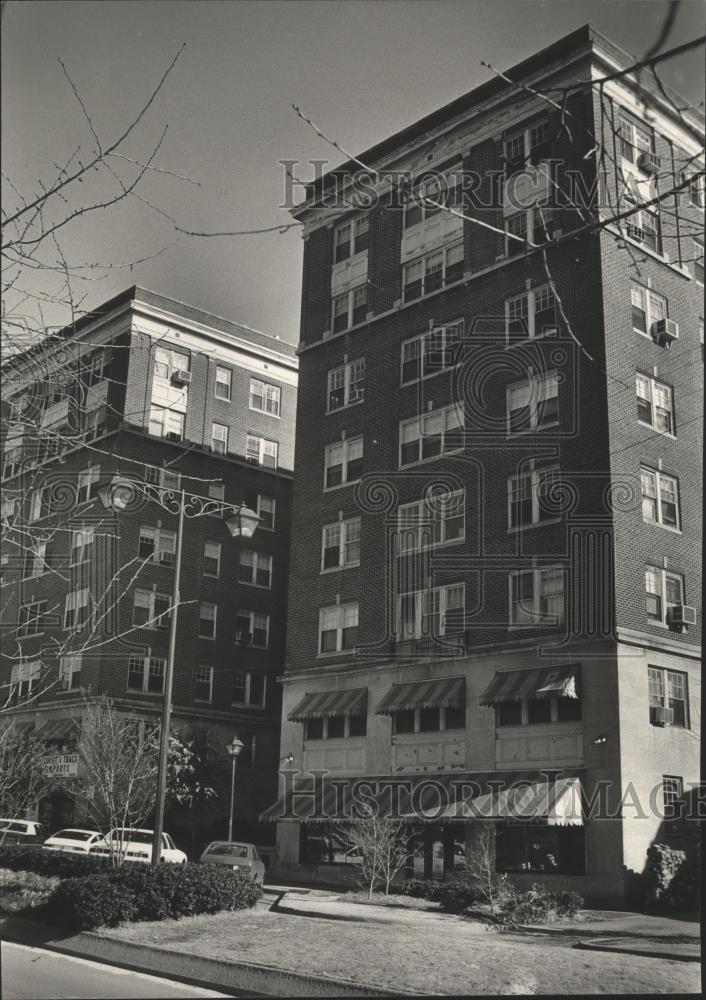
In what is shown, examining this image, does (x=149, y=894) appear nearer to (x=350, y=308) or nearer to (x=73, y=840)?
(x=73, y=840)

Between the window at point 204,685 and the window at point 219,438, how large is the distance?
767 centimetres

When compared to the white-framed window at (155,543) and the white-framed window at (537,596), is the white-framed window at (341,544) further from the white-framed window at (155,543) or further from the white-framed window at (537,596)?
the white-framed window at (155,543)

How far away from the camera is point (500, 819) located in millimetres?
25734

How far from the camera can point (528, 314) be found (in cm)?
2958

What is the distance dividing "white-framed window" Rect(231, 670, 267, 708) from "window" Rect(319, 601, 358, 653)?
3.37 metres

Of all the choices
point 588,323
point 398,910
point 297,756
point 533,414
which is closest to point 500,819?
point 398,910

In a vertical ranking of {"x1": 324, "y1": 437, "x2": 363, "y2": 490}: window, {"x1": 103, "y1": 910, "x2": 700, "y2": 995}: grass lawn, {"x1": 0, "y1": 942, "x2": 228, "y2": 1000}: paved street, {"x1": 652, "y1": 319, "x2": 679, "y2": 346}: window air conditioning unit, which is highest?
{"x1": 652, "y1": 319, "x2": 679, "y2": 346}: window air conditioning unit

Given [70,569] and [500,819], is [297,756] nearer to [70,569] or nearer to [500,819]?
[500,819]

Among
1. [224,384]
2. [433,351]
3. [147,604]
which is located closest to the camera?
[224,384]

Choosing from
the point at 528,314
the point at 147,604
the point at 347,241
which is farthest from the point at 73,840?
the point at 347,241

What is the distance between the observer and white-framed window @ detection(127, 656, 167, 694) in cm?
1179

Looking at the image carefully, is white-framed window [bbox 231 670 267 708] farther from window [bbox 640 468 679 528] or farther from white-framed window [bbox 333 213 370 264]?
white-framed window [bbox 333 213 370 264]

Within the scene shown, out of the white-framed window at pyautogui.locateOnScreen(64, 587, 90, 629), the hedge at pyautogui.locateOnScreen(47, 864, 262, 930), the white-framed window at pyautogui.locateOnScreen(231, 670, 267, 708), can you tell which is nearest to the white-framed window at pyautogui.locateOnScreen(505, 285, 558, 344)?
the white-framed window at pyautogui.locateOnScreen(231, 670, 267, 708)

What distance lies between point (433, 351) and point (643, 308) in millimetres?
6551
